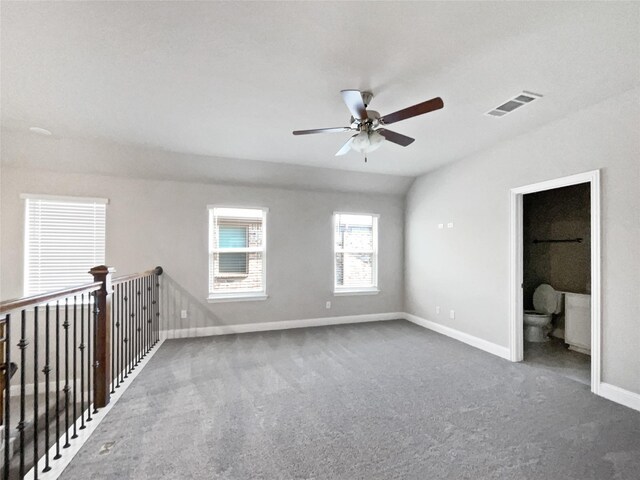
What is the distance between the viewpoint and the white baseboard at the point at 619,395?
8.21ft

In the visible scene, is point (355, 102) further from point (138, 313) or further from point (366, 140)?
point (138, 313)

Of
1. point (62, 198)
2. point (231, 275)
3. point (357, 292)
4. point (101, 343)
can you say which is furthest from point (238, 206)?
point (101, 343)

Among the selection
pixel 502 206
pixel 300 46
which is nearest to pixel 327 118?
pixel 300 46

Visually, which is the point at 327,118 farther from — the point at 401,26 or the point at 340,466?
the point at 340,466

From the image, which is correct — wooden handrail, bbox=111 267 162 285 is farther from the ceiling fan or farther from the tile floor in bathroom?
the tile floor in bathroom

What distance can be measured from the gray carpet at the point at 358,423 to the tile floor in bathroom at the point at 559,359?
23 cm

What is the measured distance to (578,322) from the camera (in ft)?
12.9

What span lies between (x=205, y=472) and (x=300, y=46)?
2.78 metres

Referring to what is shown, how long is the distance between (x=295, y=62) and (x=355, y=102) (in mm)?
526

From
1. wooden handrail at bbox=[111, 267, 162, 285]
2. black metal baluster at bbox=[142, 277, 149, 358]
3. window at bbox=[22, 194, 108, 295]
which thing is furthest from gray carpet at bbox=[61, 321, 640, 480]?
window at bbox=[22, 194, 108, 295]

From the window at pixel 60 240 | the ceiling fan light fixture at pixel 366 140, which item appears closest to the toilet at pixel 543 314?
the ceiling fan light fixture at pixel 366 140

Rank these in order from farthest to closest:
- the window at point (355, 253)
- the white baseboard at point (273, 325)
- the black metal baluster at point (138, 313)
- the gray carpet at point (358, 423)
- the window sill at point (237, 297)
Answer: the window at point (355, 253)
the window sill at point (237, 297)
the white baseboard at point (273, 325)
the black metal baluster at point (138, 313)
the gray carpet at point (358, 423)

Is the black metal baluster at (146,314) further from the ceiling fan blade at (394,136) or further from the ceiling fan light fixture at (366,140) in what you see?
the ceiling fan blade at (394,136)

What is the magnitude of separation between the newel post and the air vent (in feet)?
12.5
